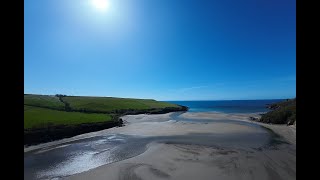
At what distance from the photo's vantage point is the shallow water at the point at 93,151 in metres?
19.8

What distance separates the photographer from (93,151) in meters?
25.7

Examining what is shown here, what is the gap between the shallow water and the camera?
1981cm

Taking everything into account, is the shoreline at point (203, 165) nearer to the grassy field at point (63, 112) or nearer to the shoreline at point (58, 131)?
the shoreline at point (58, 131)

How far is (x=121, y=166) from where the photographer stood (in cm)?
1962

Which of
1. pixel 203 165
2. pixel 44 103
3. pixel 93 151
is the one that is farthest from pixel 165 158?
pixel 44 103

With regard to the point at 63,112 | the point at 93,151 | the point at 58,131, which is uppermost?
the point at 63,112

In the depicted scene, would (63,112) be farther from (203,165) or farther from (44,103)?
(203,165)

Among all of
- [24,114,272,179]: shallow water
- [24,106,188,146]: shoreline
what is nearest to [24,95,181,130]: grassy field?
[24,106,188,146]: shoreline

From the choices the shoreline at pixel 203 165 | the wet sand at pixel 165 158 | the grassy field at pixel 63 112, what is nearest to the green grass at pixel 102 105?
the grassy field at pixel 63 112

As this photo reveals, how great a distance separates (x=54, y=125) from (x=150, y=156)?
1921 cm

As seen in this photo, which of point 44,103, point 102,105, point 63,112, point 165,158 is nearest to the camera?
point 165,158

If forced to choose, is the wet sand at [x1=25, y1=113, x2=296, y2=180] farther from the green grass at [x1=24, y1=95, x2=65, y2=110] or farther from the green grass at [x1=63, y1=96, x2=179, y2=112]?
the green grass at [x1=63, y1=96, x2=179, y2=112]
